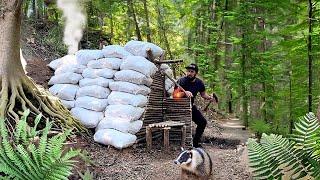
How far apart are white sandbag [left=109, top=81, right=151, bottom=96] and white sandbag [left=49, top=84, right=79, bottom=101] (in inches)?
30.3

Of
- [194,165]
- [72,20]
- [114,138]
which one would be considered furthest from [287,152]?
[72,20]

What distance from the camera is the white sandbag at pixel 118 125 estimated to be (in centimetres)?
782

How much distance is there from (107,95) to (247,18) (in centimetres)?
391

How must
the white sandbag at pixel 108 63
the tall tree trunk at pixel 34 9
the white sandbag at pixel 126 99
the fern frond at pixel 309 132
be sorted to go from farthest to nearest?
1. the tall tree trunk at pixel 34 9
2. the white sandbag at pixel 108 63
3. the white sandbag at pixel 126 99
4. the fern frond at pixel 309 132

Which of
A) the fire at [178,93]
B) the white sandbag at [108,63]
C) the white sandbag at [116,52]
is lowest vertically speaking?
the fire at [178,93]

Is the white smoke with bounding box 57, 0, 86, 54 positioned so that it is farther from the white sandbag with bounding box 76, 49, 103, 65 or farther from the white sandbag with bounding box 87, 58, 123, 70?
the white sandbag with bounding box 87, 58, 123, 70

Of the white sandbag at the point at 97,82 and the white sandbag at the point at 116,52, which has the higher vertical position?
the white sandbag at the point at 116,52

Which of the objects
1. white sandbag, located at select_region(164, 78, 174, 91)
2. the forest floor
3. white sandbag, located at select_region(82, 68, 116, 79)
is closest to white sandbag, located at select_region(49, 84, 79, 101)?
white sandbag, located at select_region(82, 68, 116, 79)

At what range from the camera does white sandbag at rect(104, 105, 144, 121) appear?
26.2 feet

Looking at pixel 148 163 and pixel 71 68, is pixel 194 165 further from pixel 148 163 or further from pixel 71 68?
pixel 71 68

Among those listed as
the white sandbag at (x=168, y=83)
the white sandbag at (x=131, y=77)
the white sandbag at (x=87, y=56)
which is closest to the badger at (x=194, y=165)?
the white sandbag at (x=131, y=77)

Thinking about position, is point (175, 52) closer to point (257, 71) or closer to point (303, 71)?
point (257, 71)

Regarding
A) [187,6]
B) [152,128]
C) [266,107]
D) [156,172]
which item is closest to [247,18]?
[266,107]

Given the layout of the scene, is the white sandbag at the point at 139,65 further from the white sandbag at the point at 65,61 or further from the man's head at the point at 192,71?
the white sandbag at the point at 65,61
